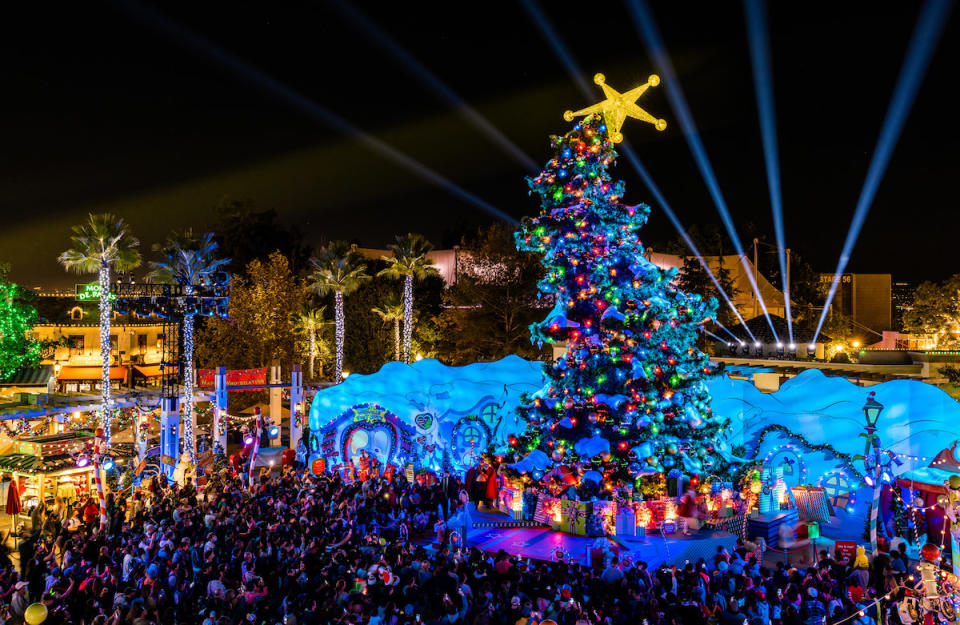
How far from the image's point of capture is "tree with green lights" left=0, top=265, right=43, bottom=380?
31.0m

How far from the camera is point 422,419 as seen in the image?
2091 centimetres

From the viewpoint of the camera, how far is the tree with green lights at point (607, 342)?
15156mm

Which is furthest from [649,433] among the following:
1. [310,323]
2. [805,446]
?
[310,323]

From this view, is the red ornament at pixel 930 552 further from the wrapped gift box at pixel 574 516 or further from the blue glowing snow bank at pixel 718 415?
the blue glowing snow bank at pixel 718 415

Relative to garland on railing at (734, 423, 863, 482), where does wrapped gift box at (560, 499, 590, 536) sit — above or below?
below

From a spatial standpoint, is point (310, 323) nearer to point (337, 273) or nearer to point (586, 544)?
point (337, 273)

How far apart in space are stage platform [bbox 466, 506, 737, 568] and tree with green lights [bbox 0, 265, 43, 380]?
2726cm

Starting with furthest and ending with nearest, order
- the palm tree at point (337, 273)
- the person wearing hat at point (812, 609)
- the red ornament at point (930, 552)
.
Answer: the palm tree at point (337, 273)
the person wearing hat at point (812, 609)
the red ornament at point (930, 552)

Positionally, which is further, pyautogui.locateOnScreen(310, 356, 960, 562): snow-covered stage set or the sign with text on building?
the sign with text on building

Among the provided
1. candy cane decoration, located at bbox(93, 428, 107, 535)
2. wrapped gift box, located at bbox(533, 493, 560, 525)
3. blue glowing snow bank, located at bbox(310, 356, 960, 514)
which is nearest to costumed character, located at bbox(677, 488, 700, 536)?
blue glowing snow bank, located at bbox(310, 356, 960, 514)

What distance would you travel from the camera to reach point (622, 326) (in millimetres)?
15453

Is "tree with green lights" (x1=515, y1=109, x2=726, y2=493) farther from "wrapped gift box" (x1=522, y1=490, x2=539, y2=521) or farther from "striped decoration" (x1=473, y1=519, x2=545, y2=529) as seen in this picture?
"striped decoration" (x1=473, y1=519, x2=545, y2=529)

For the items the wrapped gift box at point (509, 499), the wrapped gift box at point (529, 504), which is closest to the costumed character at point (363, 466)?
the wrapped gift box at point (509, 499)

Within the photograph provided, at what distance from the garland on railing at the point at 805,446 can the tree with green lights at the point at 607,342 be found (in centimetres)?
153
